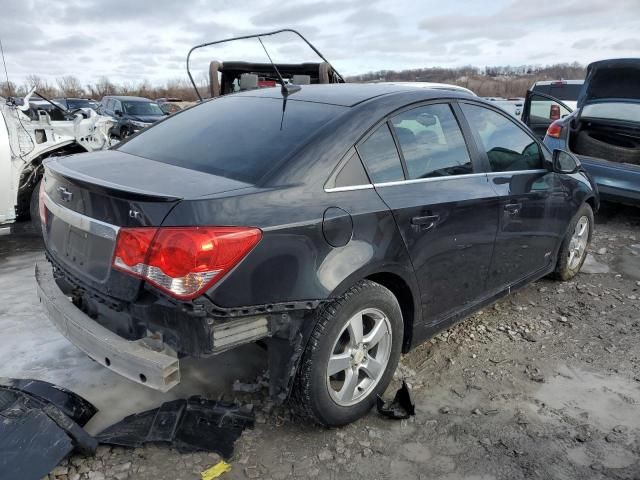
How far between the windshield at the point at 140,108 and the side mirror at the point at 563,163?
16.0 metres

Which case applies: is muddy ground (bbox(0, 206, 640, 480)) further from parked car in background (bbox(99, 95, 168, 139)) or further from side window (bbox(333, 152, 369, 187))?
parked car in background (bbox(99, 95, 168, 139))

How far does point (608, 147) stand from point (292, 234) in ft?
20.7

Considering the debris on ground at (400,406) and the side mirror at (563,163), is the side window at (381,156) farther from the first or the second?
the side mirror at (563,163)

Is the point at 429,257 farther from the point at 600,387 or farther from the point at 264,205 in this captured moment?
the point at 600,387

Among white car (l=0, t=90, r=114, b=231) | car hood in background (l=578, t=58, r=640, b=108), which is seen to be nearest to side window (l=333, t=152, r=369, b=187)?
white car (l=0, t=90, r=114, b=231)

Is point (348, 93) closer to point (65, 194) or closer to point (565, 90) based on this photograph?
point (65, 194)

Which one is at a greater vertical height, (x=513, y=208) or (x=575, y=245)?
(x=513, y=208)

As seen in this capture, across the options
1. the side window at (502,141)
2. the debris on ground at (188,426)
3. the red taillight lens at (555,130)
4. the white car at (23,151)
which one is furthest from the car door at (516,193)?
the white car at (23,151)

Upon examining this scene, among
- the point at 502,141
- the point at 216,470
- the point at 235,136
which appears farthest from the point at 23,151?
the point at 502,141

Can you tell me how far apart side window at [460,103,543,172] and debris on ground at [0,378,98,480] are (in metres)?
2.72

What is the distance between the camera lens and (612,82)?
275 inches

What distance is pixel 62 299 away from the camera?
8.50 ft

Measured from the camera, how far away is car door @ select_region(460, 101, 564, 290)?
3.33 meters

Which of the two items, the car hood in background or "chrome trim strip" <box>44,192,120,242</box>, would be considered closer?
"chrome trim strip" <box>44,192,120,242</box>
